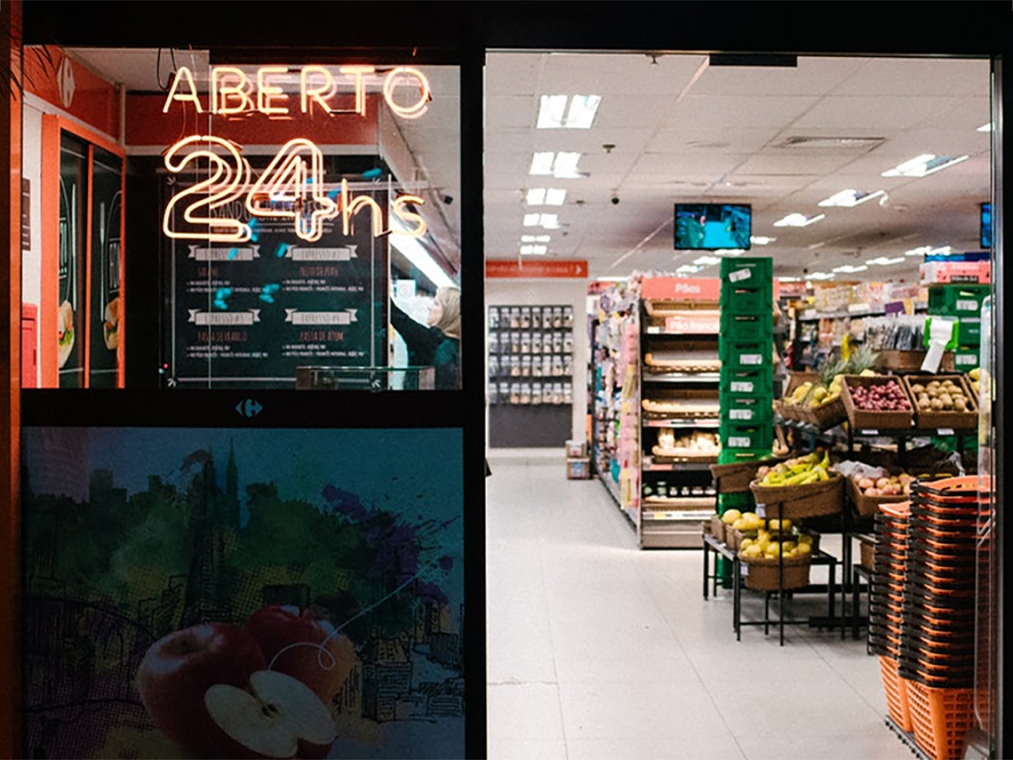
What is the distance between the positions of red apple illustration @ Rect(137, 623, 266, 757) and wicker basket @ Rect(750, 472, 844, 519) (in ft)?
12.6

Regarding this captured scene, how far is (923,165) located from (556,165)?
11.3ft

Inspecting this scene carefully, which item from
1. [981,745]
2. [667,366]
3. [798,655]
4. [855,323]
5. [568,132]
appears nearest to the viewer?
[981,745]

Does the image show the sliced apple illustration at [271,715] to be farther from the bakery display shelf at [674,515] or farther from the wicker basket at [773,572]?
the bakery display shelf at [674,515]

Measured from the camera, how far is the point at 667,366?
914 cm

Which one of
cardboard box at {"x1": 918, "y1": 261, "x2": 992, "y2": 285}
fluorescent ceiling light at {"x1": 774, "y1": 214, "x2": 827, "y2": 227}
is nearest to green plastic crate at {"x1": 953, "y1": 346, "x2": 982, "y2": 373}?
cardboard box at {"x1": 918, "y1": 261, "x2": 992, "y2": 285}

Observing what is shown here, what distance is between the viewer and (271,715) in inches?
117

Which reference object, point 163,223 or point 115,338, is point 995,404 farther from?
point 115,338

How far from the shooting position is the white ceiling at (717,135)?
5.85 meters

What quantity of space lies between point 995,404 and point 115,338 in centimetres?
319

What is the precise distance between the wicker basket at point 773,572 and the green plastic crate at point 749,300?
212 cm

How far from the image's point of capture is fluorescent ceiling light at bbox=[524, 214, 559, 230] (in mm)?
12805

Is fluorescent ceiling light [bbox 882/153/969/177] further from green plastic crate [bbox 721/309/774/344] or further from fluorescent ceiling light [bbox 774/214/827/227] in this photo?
fluorescent ceiling light [bbox 774/214/827/227]

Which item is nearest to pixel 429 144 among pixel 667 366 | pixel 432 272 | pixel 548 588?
pixel 432 272

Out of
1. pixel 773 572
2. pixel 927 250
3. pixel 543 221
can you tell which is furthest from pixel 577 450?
pixel 773 572
